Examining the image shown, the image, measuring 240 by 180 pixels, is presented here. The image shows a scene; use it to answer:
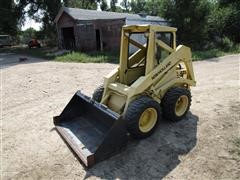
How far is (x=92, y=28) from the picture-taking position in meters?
18.7

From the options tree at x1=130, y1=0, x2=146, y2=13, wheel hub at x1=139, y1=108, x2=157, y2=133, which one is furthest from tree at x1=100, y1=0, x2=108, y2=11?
wheel hub at x1=139, y1=108, x2=157, y2=133

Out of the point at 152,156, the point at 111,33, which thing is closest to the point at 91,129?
the point at 152,156

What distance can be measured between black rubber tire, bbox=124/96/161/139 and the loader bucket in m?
0.22

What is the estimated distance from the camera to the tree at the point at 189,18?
17.1 m

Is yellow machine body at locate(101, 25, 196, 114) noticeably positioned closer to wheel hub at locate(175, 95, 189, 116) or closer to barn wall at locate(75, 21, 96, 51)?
wheel hub at locate(175, 95, 189, 116)

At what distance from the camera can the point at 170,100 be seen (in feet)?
15.2

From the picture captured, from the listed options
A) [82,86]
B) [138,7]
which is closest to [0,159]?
[82,86]

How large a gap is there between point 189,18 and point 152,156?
1509 cm

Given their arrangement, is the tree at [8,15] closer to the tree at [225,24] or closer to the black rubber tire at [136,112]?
the tree at [225,24]

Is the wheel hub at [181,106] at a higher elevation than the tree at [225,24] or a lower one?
lower

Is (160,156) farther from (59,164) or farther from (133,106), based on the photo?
(59,164)

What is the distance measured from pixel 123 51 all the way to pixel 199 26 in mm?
14184

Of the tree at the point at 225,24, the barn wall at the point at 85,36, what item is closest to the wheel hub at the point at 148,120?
the barn wall at the point at 85,36

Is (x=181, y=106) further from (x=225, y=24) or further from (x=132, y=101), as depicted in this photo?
(x=225, y=24)
